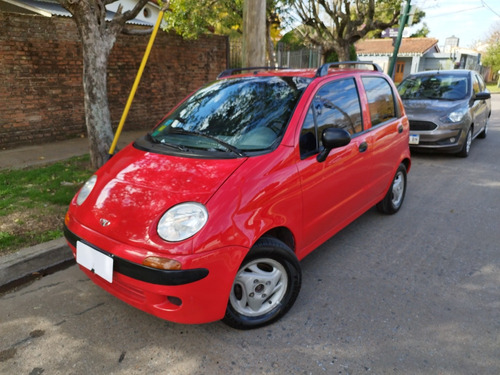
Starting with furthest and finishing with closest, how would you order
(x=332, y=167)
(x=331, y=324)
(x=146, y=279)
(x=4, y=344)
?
1. (x=332, y=167)
2. (x=331, y=324)
3. (x=4, y=344)
4. (x=146, y=279)

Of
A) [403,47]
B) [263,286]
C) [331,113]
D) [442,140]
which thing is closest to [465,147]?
[442,140]

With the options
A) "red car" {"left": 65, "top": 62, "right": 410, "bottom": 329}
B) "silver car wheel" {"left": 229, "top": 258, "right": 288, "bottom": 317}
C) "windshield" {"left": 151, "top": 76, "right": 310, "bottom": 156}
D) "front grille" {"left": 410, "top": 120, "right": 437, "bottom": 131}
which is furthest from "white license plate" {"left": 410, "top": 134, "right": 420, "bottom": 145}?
"silver car wheel" {"left": 229, "top": 258, "right": 288, "bottom": 317}

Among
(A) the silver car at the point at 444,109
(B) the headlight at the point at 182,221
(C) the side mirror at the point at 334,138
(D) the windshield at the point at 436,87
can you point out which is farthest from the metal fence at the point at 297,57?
(B) the headlight at the point at 182,221

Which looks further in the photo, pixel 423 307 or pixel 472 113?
pixel 472 113

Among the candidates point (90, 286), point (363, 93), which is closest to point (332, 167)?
point (363, 93)

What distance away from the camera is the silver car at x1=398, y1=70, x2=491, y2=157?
7039mm

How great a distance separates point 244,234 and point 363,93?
2.21 metres

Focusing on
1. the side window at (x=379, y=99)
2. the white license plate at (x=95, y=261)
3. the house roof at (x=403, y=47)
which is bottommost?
the white license plate at (x=95, y=261)

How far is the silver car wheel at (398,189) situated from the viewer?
4562 millimetres

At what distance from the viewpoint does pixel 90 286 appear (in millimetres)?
3117

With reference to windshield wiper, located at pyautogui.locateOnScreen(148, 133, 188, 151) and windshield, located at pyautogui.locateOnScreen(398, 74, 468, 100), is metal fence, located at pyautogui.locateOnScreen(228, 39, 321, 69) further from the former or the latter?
windshield wiper, located at pyautogui.locateOnScreen(148, 133, 188, 151)

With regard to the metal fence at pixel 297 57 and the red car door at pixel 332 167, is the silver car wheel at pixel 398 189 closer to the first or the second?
the red car door at pixel 332 167

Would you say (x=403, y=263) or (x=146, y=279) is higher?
(x=146, y=279)

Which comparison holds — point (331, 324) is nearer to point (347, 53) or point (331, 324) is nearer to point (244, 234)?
point (244, 234)
